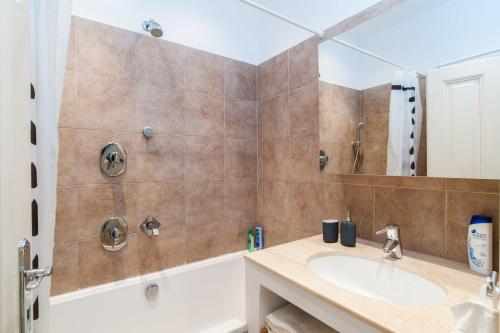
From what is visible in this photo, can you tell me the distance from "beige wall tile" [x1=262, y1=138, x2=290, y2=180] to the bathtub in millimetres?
696

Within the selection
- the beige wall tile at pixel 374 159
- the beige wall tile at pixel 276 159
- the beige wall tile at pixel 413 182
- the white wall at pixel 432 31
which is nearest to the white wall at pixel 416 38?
the white wall at pixel 432 31

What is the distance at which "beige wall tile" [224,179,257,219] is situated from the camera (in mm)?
1954

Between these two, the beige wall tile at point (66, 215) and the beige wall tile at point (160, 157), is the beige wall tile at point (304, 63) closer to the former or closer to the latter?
the beige wall tile at point (160, 157)

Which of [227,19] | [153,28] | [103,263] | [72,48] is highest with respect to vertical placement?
[227,19]

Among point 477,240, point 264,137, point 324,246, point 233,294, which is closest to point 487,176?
point 477,240

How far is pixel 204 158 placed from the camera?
1833 millimetres

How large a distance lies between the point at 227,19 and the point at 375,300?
6.65ft

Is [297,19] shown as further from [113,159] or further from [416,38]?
[113,159]

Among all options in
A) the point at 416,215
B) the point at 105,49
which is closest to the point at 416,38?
the point at 416,215

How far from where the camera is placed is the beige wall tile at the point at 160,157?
1.60 meters

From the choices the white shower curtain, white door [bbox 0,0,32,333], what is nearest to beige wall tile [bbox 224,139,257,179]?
the white shower curtain

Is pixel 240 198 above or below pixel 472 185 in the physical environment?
below

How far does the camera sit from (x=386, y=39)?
1.20m

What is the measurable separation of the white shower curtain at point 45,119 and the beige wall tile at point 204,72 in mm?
1041
